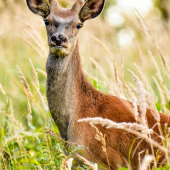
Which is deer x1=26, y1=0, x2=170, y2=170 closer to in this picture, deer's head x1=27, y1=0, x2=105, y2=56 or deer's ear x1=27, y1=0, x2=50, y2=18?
deer's head x1=27, y1=0, x2=105, y2=56

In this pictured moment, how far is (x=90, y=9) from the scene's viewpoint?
15.9ft

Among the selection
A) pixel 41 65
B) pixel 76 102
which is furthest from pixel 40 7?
pixel 41 65

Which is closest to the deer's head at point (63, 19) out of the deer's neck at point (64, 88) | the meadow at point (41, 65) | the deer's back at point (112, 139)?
the deer's neck at point (64, 88)

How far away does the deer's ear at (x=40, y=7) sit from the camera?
15.9ft

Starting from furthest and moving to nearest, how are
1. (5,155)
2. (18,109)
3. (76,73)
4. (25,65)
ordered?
(25,65), (18,109), (5,155), (76,73)

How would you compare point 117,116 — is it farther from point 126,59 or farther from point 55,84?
point 126,59

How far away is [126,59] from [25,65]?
A: 12.9 feet

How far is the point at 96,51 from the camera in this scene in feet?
34.4

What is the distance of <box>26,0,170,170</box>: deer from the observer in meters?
4.03

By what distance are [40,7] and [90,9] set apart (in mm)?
720

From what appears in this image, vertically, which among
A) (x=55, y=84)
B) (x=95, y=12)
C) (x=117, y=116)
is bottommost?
(x=117, y=116)

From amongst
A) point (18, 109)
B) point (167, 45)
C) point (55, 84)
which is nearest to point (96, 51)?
point (167, 45)

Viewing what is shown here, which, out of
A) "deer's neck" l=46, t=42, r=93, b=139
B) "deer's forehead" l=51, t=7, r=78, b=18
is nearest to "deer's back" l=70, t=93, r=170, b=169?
"deer's neck" l=46, t=42, r=93, b=139

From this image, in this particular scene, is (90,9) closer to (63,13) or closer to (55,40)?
(63,13)
